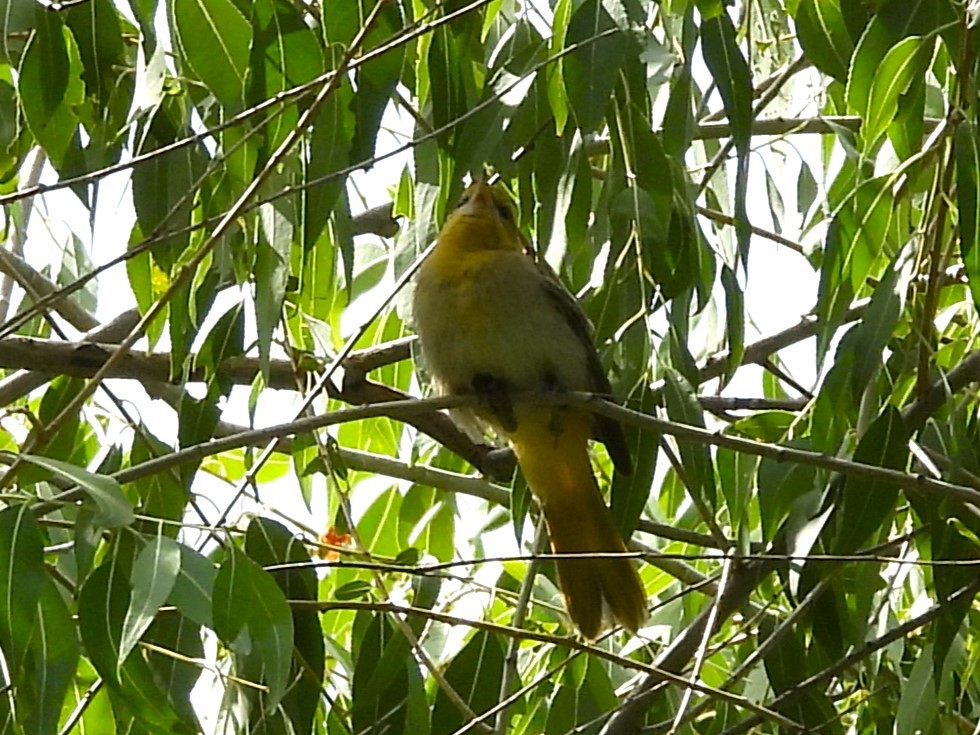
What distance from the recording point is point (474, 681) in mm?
2225

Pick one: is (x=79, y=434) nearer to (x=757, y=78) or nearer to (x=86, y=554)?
(x=86, y=554)

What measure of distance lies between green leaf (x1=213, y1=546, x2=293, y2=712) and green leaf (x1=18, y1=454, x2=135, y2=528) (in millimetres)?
195

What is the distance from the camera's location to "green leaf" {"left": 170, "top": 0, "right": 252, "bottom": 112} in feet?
6.30

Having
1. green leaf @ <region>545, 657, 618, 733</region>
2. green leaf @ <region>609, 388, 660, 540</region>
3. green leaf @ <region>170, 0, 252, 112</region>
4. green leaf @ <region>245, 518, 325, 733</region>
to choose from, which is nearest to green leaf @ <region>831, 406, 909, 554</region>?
green leaf @ <region>609, 388, 660, 540</region>

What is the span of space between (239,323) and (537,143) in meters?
0.52

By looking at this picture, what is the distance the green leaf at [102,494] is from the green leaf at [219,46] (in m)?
0.61

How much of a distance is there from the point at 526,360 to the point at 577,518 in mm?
322

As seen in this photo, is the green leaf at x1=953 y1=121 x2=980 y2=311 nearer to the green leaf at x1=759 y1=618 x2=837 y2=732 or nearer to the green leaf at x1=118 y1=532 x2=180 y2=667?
the green leaf at x1=759 y1=618 x2=837 y2=732

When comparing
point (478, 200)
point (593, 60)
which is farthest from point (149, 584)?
point (478, 200)

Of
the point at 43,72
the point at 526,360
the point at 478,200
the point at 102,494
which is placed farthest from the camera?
the point at 478,200

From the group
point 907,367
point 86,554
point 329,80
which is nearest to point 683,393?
point 907,367

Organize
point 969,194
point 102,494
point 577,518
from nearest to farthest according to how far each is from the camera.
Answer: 1. point 102,494
2. point 969,194
3. point 577,518

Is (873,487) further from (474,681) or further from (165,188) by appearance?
(165,188)

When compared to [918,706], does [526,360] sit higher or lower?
higher
